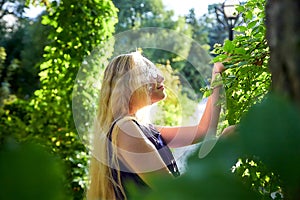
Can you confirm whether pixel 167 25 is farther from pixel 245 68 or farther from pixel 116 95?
pixel 245 68

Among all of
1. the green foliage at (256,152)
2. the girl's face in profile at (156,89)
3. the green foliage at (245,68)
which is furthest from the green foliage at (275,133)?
the girl's face in profile at (156,89)

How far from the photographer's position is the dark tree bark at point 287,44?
22cm

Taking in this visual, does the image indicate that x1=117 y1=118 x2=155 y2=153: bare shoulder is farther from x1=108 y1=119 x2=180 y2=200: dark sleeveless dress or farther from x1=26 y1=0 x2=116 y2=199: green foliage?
x1=26 y1=0 x2=116 y2=199: green foliage

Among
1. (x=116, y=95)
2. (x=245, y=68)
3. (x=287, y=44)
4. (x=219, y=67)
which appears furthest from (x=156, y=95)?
(x=287, y=44)

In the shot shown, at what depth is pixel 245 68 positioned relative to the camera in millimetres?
1386

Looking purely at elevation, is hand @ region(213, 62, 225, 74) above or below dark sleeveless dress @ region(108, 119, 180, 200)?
above

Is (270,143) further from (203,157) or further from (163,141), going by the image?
(163,141)

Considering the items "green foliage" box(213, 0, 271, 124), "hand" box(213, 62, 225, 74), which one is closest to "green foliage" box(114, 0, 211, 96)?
"hand" box(213, 62, 225, 74)

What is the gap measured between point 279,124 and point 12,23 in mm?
14056

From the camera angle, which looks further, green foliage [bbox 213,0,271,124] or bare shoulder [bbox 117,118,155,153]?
bare shoulder [bbox 117,118,155,153]

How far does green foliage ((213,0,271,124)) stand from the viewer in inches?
54.1

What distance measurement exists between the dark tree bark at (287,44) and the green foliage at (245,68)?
3.57 ft

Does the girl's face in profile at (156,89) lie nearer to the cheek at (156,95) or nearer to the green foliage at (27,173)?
the cheek at (156,95)

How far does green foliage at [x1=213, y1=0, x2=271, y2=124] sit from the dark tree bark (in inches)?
42.8
